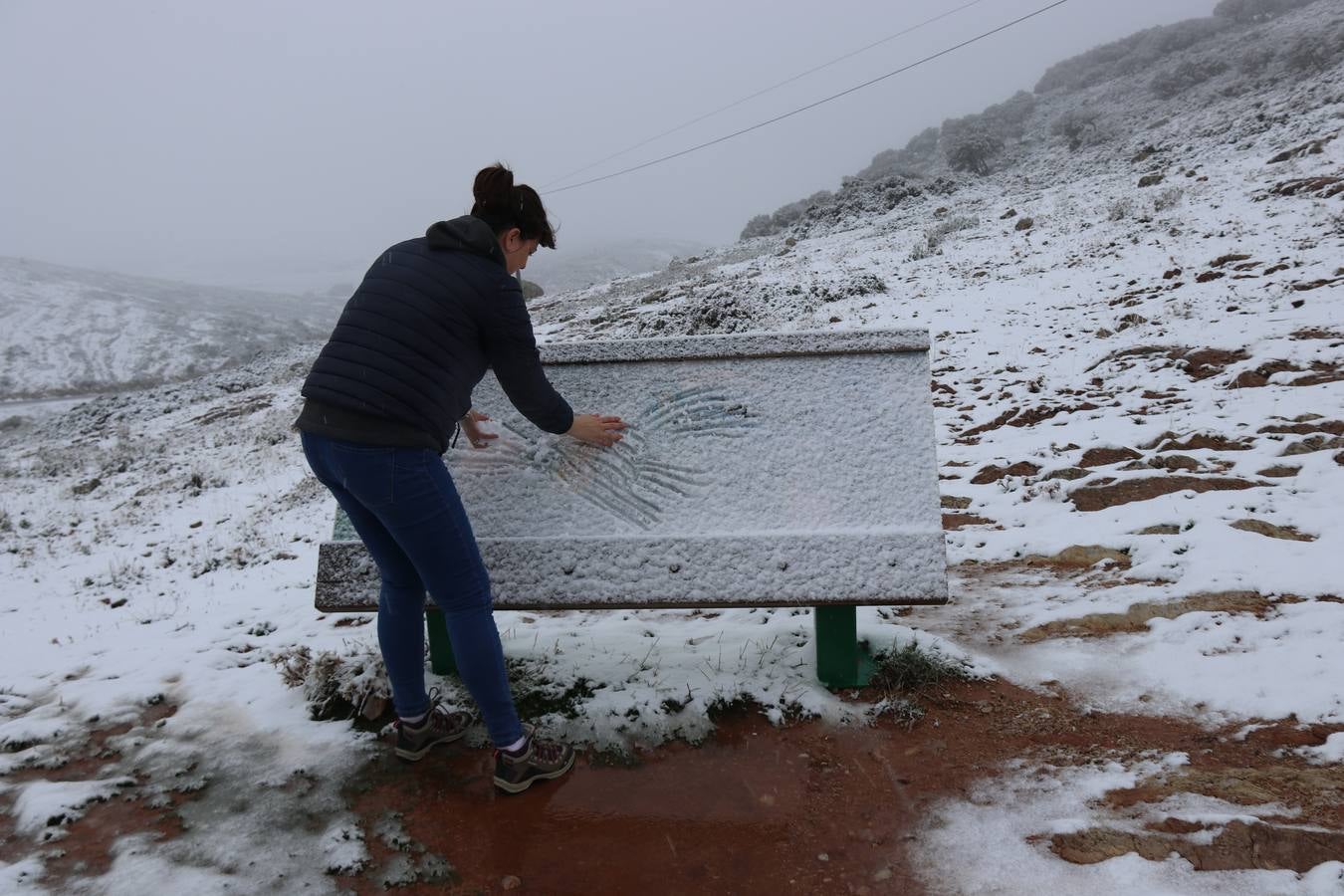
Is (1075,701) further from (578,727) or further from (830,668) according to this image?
(578,727)

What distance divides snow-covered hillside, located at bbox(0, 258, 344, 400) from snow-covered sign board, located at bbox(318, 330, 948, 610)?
29.2 m

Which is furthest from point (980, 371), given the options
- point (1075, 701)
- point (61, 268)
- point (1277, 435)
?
point (61, 268)

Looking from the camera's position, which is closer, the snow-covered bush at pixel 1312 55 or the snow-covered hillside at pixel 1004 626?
the snow-covered hillside at pixel 1004 626

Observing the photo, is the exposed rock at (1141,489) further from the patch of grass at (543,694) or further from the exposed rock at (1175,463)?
the patch of grass at (543,694)

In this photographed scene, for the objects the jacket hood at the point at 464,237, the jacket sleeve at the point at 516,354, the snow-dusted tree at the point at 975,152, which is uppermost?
the snow-dusted tree at the point at 975,152

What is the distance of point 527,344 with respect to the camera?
235 centimetres

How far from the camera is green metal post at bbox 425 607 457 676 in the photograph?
308 centimetres

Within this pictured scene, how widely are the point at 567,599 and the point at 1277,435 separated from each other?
4675 millimetres

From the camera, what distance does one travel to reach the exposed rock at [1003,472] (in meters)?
5.45

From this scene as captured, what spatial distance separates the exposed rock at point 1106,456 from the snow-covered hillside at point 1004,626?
2cm

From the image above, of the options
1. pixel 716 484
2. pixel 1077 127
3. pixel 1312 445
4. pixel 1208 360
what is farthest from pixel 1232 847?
pixel 1077 127

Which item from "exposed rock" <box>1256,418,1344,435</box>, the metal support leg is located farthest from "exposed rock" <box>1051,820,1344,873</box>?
"exposed rock" <box>1256,418,1344,435</box>

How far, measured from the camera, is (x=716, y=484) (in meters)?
2.85

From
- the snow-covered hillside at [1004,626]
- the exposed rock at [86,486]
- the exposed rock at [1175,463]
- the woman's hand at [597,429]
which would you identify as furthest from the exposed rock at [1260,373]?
the exposed rock at [86,486]
